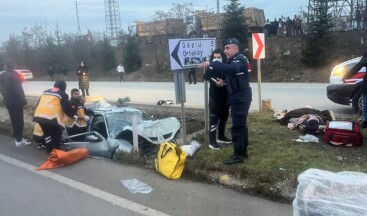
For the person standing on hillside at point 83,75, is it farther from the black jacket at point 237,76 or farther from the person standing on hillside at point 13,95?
the black jacket at point 237,76

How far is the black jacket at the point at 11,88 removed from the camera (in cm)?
805

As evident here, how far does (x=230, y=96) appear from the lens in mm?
5363

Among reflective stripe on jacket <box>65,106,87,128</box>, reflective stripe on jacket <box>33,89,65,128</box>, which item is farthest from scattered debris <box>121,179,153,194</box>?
reflective stripe on jacket <box>65,106,87,128</box>

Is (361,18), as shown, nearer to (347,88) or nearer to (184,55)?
(347,88)

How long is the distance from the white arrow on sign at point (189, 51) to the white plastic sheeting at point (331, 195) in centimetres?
377

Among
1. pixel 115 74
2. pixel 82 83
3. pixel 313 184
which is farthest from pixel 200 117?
pixel 115 74

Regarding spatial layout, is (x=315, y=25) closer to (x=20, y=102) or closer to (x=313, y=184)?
(x=20, y=102)

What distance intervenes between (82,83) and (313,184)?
52.1 ft

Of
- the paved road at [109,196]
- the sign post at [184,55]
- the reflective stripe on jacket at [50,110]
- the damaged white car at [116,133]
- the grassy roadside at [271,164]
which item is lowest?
the paved road at [109,196]

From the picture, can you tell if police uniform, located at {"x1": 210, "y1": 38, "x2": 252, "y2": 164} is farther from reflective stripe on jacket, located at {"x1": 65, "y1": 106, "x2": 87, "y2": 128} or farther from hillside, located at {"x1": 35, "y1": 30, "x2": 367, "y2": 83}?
hillside, located at {"x1": 35, "y1": 30, "x2": 367, "y2": 83}

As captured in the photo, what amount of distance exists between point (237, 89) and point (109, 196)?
86.8 inches

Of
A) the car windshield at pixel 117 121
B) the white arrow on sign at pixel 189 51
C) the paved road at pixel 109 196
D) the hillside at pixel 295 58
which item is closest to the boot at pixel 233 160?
the paved road at pixel 109 196

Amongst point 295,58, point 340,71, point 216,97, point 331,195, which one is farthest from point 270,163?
point 295,58

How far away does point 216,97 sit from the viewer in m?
6.32
